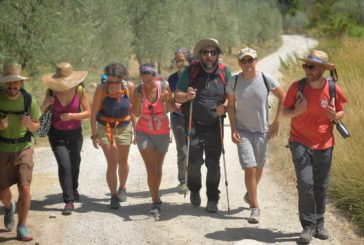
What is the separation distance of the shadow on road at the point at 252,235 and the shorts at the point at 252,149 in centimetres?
70

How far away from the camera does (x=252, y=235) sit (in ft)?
18.4

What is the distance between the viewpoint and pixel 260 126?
6012 mm

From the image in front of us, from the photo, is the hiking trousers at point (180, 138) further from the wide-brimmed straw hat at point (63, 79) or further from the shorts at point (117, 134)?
the wide-brimmed straw hat at point (63, 79)

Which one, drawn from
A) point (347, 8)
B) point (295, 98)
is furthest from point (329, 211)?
point (347, 8)

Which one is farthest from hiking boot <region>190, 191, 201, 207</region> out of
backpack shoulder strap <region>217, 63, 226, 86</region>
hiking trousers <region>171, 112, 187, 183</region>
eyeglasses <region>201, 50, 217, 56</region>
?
eyeglasses <region>201, 50, 217, 56</region>

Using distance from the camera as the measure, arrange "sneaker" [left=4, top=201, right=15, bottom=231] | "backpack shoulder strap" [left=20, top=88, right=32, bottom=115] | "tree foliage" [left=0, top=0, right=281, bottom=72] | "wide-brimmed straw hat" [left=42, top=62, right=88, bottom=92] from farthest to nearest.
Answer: "tree foliage" [left=0, top=0, right=281, bottom=72], "wide-brimmed straw hat" [left=42, top=62, right=88, bottom=92], "sneaker" [left=4, top=201, right=15, bottom=231], "backpack shoulder strap" [left=20, top=88, right=32, bottom=115]

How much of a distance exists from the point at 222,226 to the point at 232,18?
43757mm

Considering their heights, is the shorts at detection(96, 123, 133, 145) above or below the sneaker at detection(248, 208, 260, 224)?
above

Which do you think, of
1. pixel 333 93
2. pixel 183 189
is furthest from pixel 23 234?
pixel 333 93

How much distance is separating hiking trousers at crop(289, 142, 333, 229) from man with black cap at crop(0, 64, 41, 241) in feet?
8.92

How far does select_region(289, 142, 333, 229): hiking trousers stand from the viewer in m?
5.25

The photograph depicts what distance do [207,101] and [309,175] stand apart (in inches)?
62.2

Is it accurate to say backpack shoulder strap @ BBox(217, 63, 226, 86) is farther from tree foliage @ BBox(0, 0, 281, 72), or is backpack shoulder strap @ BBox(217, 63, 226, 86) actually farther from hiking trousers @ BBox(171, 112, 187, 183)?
tree foliage @ BBox(0, 0, 281, 72)

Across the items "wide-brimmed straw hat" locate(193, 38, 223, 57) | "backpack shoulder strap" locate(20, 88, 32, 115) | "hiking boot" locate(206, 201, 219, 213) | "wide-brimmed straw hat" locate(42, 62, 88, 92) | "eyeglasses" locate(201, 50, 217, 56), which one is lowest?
"hiking boot" locate(206, 201, 219, 213)
